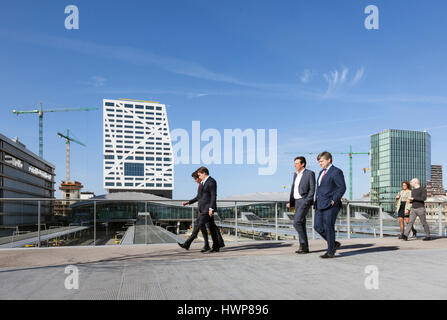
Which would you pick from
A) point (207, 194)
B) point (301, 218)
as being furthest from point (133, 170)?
point (301, 218)

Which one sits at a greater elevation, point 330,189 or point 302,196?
point 330,189

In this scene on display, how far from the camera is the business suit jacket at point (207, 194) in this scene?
697 cm

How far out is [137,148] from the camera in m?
159

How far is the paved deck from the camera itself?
10.8 ft

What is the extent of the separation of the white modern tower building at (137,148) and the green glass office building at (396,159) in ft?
288

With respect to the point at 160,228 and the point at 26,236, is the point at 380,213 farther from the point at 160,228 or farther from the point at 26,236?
the point at 26,236

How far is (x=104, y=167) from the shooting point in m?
152

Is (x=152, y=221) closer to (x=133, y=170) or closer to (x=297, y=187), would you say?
(x=297, y=187)

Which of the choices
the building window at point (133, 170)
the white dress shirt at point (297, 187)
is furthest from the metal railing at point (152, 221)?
the building window at point (133, 170)

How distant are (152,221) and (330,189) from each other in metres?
5.58
